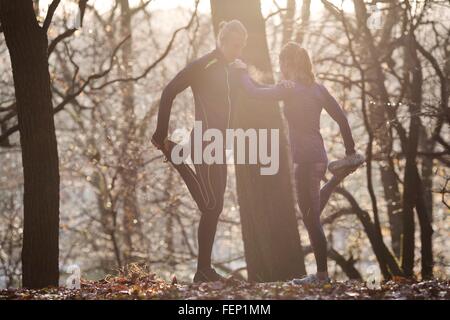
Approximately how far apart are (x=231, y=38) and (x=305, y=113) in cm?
103

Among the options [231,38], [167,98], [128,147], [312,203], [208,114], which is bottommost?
[312,203]

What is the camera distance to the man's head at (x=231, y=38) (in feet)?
25.3

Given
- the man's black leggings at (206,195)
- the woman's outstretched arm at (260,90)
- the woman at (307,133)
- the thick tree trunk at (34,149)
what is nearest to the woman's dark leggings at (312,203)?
the woman at (307,133)

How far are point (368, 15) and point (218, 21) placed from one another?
6012 millimetres

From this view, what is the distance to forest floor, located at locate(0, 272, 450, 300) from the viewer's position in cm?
646

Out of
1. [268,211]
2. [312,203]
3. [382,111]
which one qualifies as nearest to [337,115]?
[312,203]

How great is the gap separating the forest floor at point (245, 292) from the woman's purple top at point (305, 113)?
1.25 m

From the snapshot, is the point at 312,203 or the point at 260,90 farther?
the point at 260,90

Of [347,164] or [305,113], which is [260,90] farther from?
[347,164]

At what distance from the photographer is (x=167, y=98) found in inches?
299

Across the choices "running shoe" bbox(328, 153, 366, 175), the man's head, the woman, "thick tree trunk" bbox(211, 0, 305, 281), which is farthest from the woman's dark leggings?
"thick tree trunk" bbox(211, 0, 305, 281)

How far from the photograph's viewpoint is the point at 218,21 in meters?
10.1

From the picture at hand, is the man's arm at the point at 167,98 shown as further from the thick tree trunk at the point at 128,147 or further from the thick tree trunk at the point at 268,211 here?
the thick tree trunk at the point at 128,147
